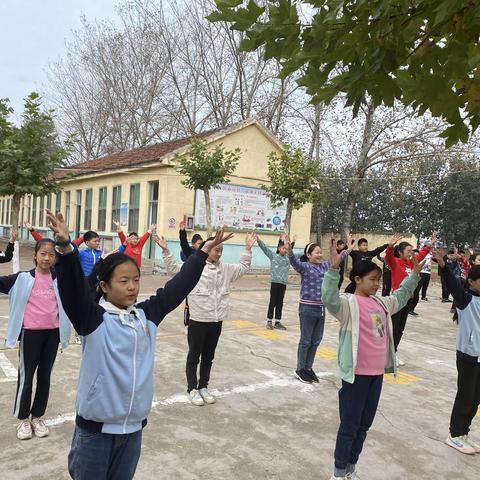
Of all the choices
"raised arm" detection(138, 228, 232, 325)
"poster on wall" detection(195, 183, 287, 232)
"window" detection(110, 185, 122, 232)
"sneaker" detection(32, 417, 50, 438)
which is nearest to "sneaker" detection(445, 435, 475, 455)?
"raised arm" detection(138, 228, 232, 325)

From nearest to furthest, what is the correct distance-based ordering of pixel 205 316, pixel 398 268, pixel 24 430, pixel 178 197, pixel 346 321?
pixel 346 321, pixel 24 430, pixel 205 316, pixel 398 268, pixel 178 197

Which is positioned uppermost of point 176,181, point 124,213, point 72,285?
point 176,181

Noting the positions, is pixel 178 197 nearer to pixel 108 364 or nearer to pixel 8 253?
pixel 8 253

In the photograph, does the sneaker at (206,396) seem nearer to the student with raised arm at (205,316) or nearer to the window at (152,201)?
the student with raised arm at (205,316)

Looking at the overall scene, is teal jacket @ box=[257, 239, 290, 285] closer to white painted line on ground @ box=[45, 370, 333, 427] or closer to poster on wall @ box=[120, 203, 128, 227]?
white painted line on ground @ box=[45, 370, 333, 427]

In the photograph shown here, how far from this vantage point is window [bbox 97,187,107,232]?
22906mm

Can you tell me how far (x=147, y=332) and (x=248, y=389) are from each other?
3306 millimetres

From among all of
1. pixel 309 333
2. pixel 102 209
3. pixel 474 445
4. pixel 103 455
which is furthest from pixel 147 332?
pixel 102 209

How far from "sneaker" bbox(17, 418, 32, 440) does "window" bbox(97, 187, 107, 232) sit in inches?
771

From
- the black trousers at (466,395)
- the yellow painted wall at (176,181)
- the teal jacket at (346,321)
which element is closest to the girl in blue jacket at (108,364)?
the teal jacket at (346,321)

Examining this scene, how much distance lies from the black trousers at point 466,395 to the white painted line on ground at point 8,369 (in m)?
4.63

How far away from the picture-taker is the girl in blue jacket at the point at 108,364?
225 cm

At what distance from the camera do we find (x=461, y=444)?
4.27m

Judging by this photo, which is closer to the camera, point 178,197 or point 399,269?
point 399,269
